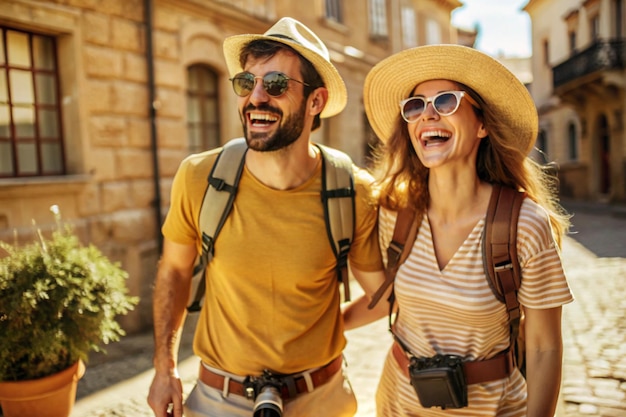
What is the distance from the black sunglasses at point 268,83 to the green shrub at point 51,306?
169 cm

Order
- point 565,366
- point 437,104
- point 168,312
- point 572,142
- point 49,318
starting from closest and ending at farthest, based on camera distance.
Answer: point 437,104 → point 168,312 → point 49,318 → point 565,366 → point 572,142

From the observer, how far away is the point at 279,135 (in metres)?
2.37

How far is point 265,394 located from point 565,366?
399 cm

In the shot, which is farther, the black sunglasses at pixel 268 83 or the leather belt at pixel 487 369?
the black sunglasses at pixel 268 83

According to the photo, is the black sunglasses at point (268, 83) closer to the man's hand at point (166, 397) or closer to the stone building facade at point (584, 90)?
the man's hand at point (166, 397)

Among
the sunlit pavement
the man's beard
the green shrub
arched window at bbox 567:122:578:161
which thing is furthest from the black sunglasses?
arched window at bbox 567:122:578:161

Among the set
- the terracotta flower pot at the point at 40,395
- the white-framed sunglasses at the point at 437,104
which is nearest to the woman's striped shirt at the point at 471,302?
the white-framed sunglasses at the point at 437,104

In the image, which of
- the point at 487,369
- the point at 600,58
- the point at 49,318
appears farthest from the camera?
the point at 600,58

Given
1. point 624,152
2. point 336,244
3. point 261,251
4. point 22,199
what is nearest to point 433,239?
point 336,244

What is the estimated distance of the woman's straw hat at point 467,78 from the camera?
7.17 ft

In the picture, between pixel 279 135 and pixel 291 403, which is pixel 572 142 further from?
pixel 291 403

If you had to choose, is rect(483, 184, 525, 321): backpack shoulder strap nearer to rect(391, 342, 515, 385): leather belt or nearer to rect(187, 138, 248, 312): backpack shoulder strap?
rect(391, 342, 515, 385): leather belt

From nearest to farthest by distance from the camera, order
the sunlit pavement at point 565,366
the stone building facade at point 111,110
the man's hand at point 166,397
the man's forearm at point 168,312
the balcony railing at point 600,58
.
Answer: the man's hand at point 166,397, the man's forearm at point 168,312, the sunlit pavement at point 565,366, the stone building facade at point 111,110, the balcony railing at point 600,58

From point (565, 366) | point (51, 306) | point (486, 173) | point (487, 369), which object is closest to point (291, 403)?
point (487, 369)
